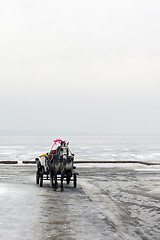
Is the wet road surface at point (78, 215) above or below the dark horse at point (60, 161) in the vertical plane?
below

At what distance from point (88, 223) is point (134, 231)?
1.26 metres

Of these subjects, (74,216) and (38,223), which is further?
(74,216)

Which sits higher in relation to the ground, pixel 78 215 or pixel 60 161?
pixel 60 161

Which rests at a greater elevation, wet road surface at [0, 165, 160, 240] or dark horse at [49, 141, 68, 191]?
dark horse at [49, 141, 68, 191]

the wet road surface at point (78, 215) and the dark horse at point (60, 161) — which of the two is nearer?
the wet road surface at point (78, 215)

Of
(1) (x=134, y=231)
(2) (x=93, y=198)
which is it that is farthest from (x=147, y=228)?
(2) (x=93, y=198)

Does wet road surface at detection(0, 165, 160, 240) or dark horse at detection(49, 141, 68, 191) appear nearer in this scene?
wet road surface at detection(0, 165, 160, 240)

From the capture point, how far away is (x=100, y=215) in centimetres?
982

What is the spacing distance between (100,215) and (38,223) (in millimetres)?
2148

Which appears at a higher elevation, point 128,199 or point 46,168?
point 46,168

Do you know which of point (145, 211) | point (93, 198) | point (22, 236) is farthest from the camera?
point (93, 198)

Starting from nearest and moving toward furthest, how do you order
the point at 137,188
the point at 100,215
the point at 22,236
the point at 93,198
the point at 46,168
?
the point at 22,236 → the point at 100,215 → the point at 93,198 → the point at 46,168 → the point at 137,188

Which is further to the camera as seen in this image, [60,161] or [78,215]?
[60,161]

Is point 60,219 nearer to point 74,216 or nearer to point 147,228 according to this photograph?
point 74,216
